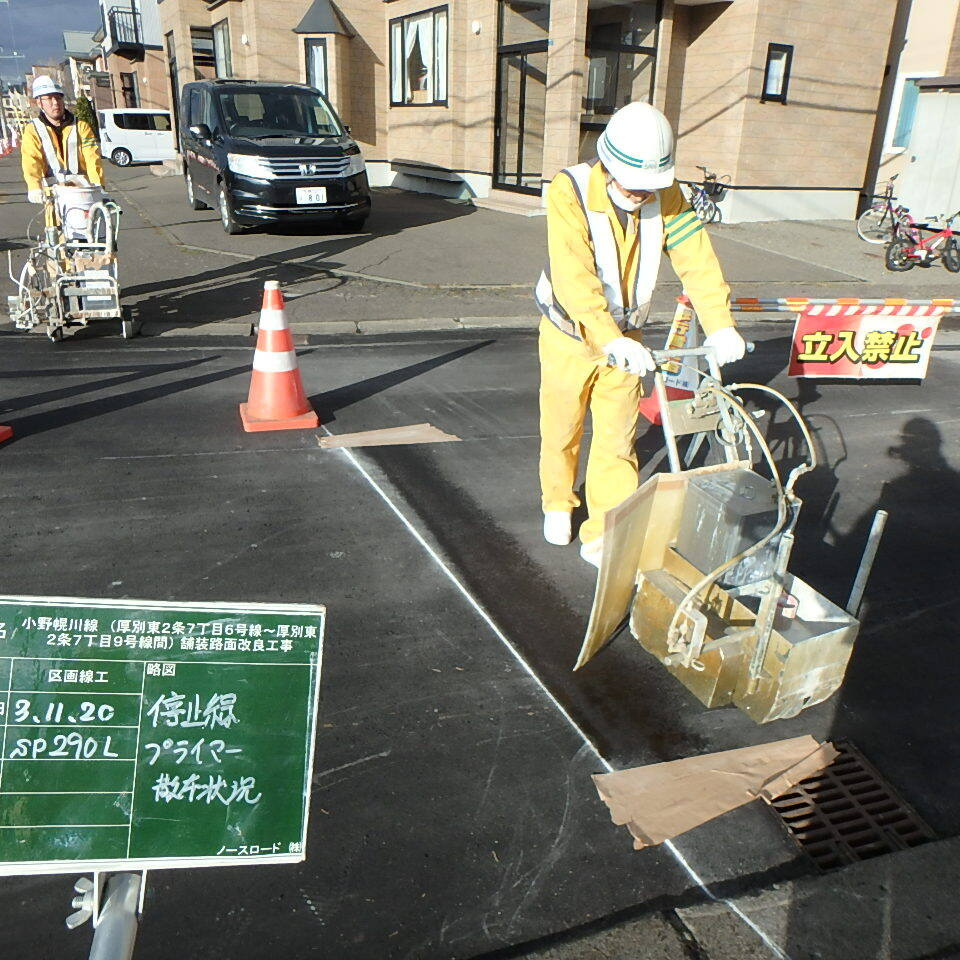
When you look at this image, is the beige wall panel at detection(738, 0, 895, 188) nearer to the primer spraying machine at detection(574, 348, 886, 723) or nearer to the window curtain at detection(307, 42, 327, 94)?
the window curtain at detection(307, 42, 327, 94)

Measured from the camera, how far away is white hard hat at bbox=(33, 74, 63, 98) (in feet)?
24.6

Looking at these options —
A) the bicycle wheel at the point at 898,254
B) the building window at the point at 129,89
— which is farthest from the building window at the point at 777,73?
the building window at the point at 129,89

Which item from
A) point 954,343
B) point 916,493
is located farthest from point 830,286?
point 916,493

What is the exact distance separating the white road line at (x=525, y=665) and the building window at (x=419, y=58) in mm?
15621

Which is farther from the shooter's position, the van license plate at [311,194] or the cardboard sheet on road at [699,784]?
the van license plate at [311,194]

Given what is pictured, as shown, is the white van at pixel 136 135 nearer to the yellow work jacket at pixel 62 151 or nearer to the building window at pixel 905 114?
the building window at pixel 905 114

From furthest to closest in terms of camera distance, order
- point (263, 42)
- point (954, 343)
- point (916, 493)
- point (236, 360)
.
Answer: point (263, 42) → point (954, 343) → point (236, 360) → point (916, 493)

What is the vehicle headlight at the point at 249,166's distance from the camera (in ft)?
40.9

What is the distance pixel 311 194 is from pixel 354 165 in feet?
2.94

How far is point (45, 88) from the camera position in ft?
24.7

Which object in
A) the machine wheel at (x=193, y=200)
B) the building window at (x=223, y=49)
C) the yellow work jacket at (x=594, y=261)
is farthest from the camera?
the building window at (x=223, y=49)

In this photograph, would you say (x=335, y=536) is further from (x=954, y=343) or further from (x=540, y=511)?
(x=954, y=343)

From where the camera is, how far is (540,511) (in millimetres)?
4910

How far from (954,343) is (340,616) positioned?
8016 mm
